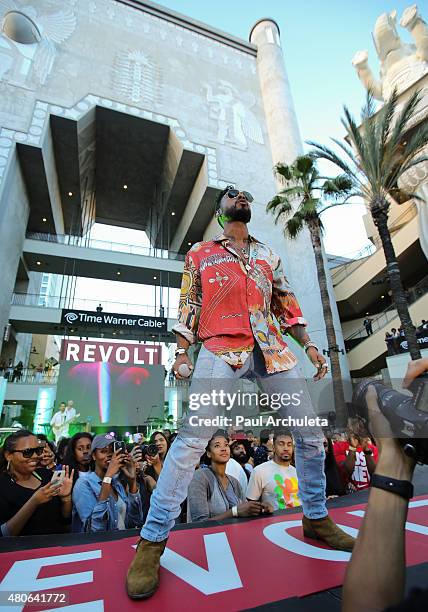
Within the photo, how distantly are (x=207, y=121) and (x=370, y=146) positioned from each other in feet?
41.5

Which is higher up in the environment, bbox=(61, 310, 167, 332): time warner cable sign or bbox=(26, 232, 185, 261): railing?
bbox=(26, 232, 185, 261): railing

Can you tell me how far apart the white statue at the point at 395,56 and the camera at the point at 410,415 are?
2507 centimetres

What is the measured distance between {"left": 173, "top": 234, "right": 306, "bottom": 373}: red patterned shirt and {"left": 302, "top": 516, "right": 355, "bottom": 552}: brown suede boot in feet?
2.76

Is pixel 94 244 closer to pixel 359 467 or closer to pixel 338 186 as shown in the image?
pixel 338 186

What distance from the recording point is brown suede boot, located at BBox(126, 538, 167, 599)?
4.27 feet

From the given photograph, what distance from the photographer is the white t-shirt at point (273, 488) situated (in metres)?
3.02

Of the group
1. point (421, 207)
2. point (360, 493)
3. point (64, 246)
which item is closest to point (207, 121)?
point (64, 246)

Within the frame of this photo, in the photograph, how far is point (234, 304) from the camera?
1.99 meters

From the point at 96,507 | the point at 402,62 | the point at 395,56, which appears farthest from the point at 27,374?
the point at 395,56

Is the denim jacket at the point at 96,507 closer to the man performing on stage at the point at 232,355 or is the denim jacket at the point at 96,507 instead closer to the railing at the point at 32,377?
the man performing on stage at the point at 232,355

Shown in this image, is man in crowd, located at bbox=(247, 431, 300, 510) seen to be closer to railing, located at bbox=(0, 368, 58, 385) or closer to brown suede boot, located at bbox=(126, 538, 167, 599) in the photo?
brown suede boot, located at bbox=(126, 538, 167, 599)

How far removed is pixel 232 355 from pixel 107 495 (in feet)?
5.84

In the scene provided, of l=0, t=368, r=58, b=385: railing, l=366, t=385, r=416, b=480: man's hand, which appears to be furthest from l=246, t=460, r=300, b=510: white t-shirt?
l=0, t=368, r=58, b=385: railing

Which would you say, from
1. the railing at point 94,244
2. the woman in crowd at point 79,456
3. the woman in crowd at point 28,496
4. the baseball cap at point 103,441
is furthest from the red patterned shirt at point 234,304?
the railing at point 94,244
